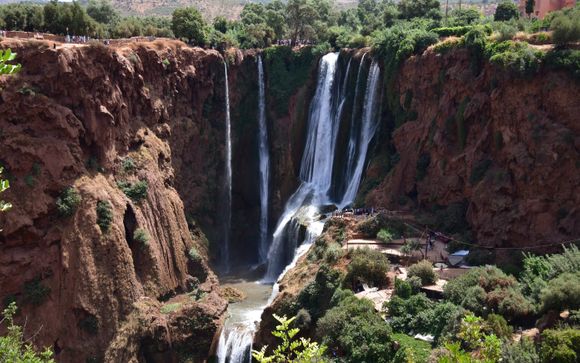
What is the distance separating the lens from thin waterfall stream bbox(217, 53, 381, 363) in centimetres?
3906

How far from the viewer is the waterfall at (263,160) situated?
1964 inches

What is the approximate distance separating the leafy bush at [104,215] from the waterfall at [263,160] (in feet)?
60.2

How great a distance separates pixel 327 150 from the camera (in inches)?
1823

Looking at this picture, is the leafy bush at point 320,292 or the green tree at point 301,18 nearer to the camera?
the leafy bush at point 320,292

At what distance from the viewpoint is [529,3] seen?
2170 inches

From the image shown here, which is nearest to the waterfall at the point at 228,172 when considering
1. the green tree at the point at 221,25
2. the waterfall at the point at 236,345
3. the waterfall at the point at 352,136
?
the waterfall at the point at 352,136

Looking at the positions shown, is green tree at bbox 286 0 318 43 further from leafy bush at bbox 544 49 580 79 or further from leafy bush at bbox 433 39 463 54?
leafy bush at bbox 544 49 580 79

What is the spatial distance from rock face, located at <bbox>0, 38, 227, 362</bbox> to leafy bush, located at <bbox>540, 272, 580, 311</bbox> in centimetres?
1857

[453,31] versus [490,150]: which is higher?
[453,31]

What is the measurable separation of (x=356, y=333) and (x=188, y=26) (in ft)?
120

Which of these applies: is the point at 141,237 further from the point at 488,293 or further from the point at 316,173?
the point at 488,293

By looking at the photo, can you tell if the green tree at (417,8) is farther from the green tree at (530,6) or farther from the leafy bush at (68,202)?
the leafy bush at (68,202)

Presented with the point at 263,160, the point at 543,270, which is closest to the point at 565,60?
the point at 543,270

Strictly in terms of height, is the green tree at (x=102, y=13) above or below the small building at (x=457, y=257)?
above
